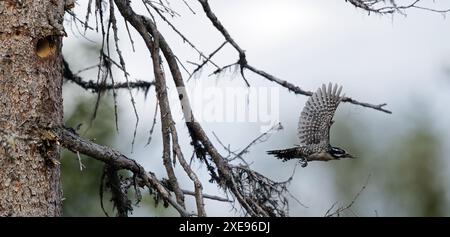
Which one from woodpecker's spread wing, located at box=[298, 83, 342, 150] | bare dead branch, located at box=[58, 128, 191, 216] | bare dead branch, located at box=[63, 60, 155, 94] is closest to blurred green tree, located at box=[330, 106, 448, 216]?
woodpecker's spread wing, located at box=[298, 83, 342, 150]

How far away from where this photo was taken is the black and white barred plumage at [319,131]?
245 inches

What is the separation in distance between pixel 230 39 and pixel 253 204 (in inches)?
36.2

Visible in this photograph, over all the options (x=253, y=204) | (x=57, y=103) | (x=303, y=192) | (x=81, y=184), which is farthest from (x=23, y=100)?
(x=303, y=192)

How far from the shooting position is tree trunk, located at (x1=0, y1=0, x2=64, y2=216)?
14.3 ft

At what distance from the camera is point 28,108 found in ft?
14.5

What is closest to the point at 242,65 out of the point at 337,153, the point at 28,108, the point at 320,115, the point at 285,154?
the point at 285,154

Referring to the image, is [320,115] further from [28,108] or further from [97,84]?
[28,108]

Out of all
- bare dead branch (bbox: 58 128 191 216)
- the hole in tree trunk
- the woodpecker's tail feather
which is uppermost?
the hole in tree trunk

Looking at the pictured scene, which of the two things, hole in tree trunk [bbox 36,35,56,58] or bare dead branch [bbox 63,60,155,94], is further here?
bare dead branch [bbox 63,60,155,94]

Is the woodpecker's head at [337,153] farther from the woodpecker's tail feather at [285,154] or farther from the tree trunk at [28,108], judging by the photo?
the tree trunk at [28,108]

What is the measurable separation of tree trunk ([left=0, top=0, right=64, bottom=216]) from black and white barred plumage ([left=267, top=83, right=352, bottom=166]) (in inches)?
79.5

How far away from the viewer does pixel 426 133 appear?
16.3m

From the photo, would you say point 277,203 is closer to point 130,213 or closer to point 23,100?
point 130,213

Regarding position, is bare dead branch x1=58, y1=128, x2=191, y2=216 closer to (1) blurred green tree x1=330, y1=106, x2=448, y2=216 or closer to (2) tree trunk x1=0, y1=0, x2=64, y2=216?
(2) tree trunk x1=0, y1=0, x2=64, y2=216
